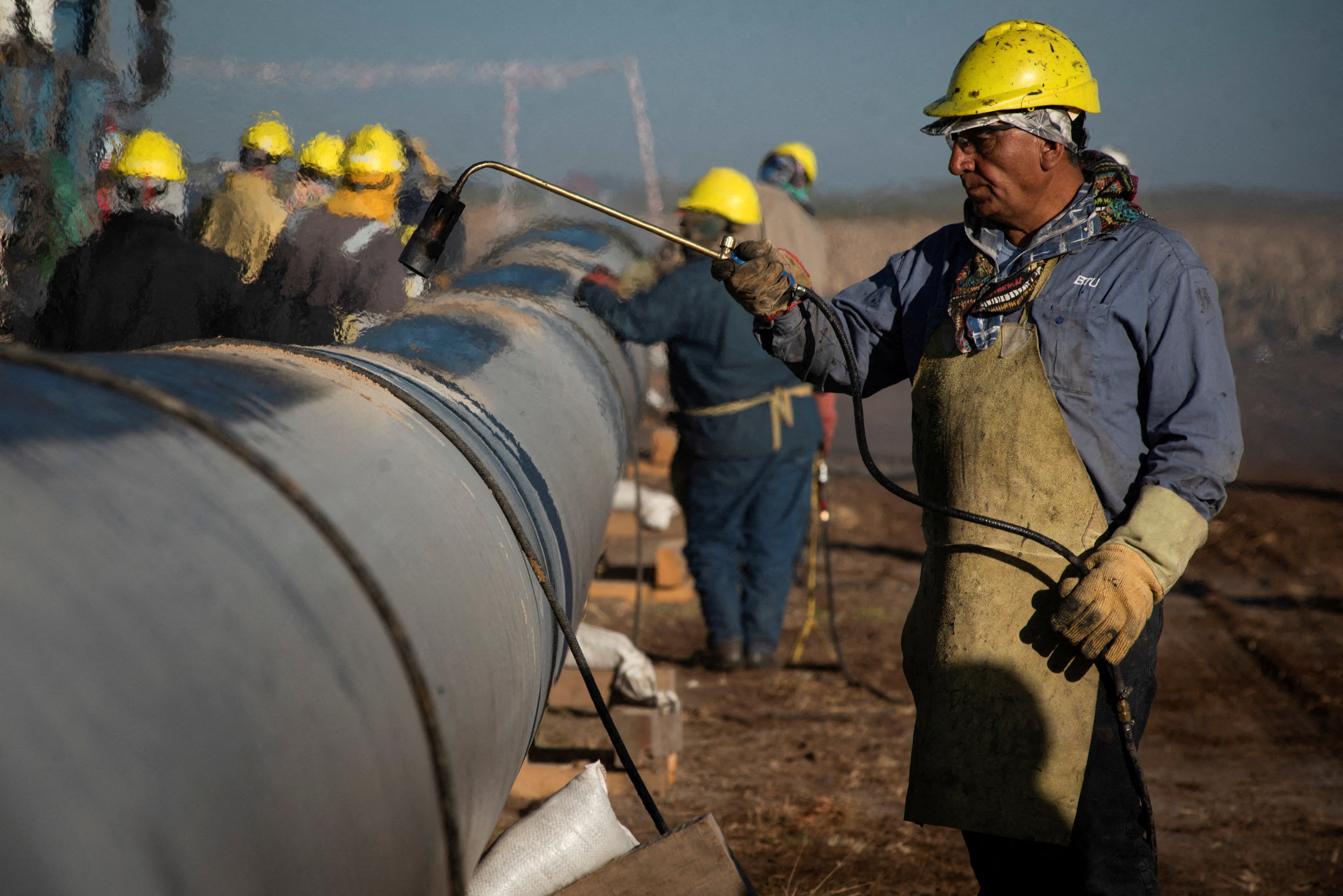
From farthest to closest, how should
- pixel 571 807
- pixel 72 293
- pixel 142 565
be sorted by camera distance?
pixel 72 293 < pixel 571 807 < pixel 142 565

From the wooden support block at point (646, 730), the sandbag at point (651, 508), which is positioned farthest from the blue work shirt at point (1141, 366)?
the sandbag at point (651, 508)

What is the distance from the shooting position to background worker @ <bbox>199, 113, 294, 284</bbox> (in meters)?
2.85

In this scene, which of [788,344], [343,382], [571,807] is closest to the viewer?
[343,382]

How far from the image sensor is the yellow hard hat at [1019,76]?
1.90m

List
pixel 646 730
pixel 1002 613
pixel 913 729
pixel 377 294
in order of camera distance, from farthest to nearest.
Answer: pixel 913 729
pixel 646 730
pixel 377 294
pixel 1002 613

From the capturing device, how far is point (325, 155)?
3537 millimetres

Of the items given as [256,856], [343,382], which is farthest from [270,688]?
[343,382]

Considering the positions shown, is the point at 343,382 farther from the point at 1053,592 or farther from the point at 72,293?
the point at 72,293

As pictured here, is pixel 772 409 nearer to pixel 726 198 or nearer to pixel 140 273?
pixel 726 198

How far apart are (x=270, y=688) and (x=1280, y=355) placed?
644 inches

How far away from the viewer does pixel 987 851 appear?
1.99m

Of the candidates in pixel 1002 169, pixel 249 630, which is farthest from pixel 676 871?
pixel 1002 169

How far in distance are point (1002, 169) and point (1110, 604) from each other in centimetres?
79

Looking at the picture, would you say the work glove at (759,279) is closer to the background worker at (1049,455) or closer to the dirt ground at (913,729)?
the background worker at (1049,455)
